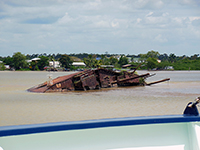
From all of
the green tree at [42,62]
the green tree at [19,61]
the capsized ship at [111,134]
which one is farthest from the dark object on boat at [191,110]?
the green tree at [19,61]

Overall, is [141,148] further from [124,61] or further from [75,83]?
[124,61]

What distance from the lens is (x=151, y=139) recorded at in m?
3.53

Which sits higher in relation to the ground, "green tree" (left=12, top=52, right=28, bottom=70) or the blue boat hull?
"green tree" (left=12, top=52, right=28, bottom=70)

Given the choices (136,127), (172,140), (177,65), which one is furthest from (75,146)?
(177,65)

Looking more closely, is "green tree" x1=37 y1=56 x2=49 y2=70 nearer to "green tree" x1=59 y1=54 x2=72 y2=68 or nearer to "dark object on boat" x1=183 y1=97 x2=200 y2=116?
"green tree" x1=59 y1=54 x2=72 y2=68

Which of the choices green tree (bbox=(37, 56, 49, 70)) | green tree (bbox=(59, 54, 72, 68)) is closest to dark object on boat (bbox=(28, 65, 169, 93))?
green tree (bbox=(37, 56, 49, 70))

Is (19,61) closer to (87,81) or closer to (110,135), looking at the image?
(87,81)

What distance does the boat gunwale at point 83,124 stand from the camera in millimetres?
3166

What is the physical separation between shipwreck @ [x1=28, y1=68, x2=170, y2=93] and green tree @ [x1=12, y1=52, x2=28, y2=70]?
3877 inches

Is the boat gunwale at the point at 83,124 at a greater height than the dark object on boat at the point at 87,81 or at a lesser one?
greater

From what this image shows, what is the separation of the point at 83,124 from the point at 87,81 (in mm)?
20563

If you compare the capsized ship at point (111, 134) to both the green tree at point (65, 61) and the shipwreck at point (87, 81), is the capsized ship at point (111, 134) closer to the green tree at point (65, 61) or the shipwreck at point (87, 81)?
the shipwreck at point (87, 81)

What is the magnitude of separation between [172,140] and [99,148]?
0.85 metres

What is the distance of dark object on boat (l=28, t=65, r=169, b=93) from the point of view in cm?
2259
